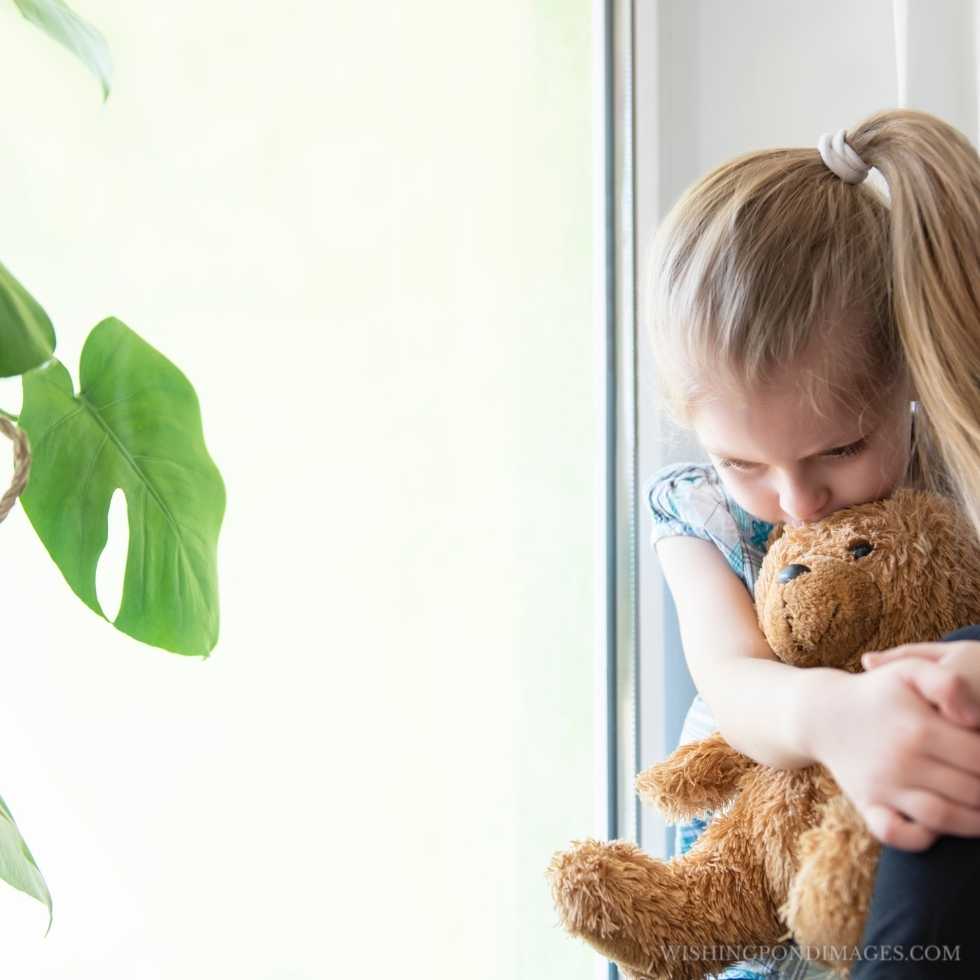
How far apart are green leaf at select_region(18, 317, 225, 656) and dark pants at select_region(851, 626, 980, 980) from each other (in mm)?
467

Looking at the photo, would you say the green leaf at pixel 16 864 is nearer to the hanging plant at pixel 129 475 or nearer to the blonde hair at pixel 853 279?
the hanging plant at pixel 129 475

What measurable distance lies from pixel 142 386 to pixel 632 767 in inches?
30.7

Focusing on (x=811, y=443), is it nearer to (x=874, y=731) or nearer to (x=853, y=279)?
(x=853, y=279)

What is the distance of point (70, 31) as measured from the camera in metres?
0.71

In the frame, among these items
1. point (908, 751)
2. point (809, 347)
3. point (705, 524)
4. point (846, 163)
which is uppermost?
point (846, 163)

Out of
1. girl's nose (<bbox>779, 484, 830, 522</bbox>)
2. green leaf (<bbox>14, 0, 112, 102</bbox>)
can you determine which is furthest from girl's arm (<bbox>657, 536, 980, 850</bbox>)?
green leaf (<bbox>14, 0, 112, 102</bbox>)

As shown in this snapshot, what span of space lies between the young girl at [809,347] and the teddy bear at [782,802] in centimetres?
3

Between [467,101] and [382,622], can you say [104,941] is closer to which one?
[382,622]

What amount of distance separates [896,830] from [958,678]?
87mm

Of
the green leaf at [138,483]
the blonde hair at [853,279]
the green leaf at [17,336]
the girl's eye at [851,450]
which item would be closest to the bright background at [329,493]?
the green leaf at [138,483]

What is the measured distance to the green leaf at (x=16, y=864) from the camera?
24.6 inches

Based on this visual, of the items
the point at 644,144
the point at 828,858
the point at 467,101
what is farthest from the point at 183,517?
the point at 644,144

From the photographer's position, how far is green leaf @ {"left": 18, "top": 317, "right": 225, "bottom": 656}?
738 mm

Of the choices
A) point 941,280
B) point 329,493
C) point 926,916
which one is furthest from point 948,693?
point 329,493
